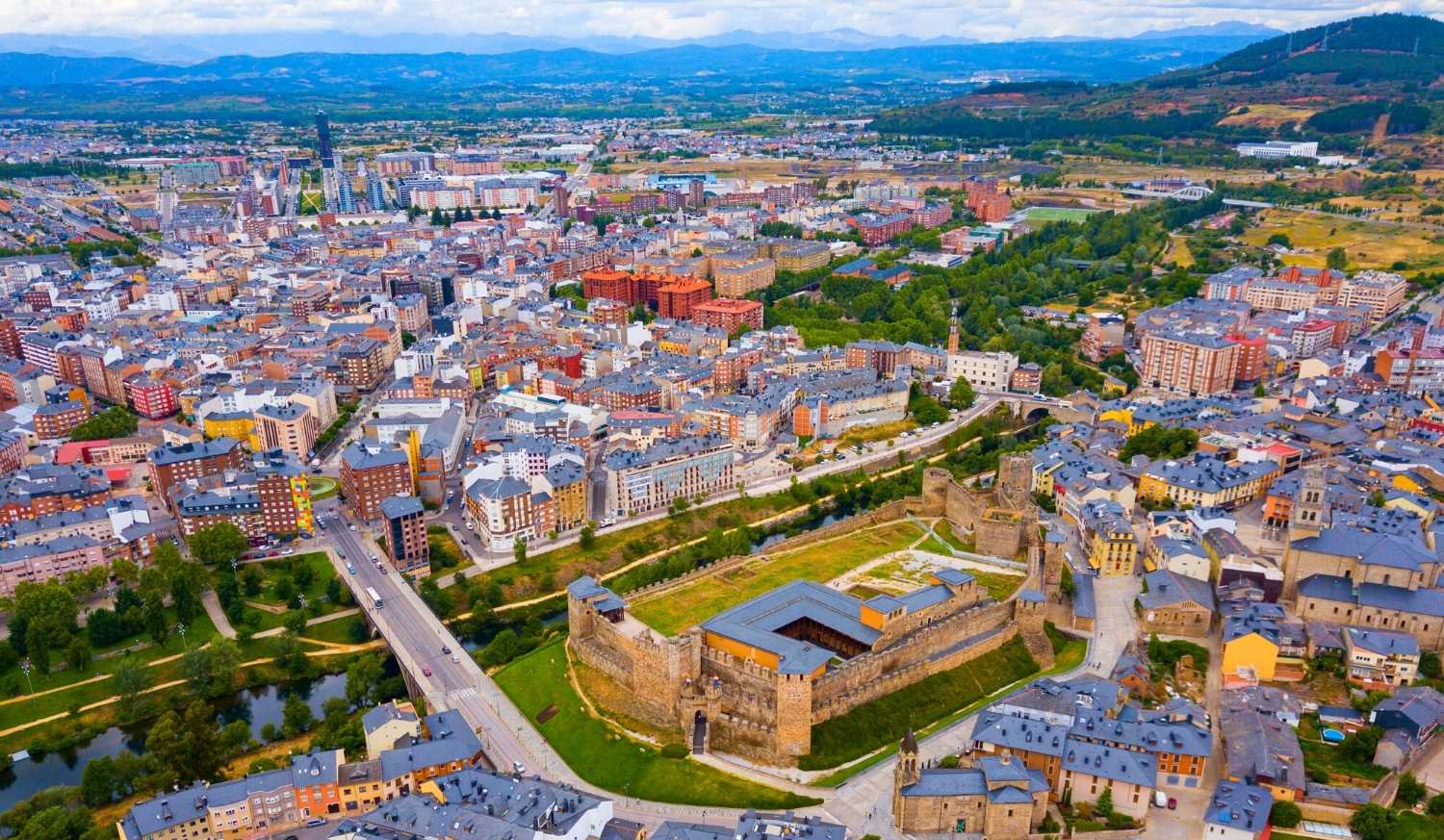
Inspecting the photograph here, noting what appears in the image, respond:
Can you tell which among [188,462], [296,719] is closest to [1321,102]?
[188,462]

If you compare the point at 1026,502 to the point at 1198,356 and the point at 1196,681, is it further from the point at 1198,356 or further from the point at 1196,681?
the point at 1198,356

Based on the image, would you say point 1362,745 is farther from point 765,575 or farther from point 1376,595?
point 765,575

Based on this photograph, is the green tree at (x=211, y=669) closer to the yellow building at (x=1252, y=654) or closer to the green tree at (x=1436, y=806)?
the yellow building at (x=1252, y=654)

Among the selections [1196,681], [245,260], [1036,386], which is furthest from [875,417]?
[245,260]

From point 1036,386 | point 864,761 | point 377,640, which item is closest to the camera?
point 864,761

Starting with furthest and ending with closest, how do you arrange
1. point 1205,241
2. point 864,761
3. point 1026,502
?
point 1205,241
point 1026,502
point 864,761
